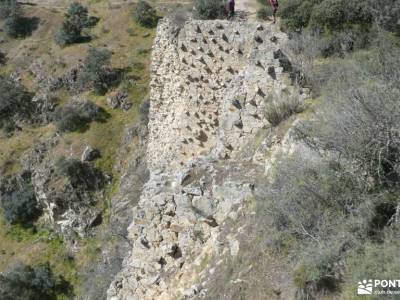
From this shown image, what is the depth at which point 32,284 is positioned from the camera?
83.4 feet

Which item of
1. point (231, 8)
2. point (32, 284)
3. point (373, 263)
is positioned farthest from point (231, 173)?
point (32, 284)

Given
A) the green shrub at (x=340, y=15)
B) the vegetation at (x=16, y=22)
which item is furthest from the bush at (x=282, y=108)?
the vegetation at (x=16, y=22)

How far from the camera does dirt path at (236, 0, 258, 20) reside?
17.8 meters

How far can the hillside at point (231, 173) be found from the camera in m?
7.64

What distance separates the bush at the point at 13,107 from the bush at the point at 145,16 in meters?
10.3

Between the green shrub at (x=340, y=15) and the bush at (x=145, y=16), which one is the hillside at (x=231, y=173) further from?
the bush at (x=145, y=16)

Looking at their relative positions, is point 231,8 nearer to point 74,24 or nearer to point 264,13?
point 264,13

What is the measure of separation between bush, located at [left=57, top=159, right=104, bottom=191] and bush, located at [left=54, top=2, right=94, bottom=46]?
559 inches

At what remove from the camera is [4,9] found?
45.3 m

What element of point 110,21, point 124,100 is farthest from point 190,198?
point 110,21

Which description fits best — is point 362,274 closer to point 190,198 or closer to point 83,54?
point 190,198

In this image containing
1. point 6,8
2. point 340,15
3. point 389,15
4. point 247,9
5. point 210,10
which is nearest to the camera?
point 389,15

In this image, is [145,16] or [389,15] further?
[145,16]

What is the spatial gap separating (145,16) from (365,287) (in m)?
35.3
